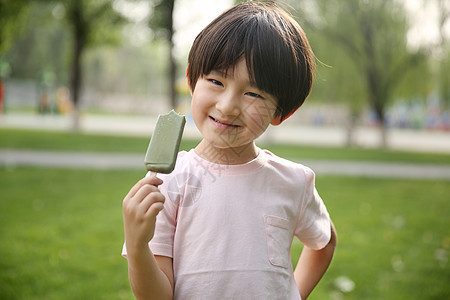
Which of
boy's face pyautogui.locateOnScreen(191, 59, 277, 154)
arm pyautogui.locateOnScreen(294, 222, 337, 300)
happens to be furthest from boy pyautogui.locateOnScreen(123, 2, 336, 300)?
arm pyautogui.locateOnScreen(294, 222, 337, 300)

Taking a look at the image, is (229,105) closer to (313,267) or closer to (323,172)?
(313,267)

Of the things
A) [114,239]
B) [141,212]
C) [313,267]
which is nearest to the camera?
[141,212]

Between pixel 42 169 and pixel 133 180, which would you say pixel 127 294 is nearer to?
pixel 133 180

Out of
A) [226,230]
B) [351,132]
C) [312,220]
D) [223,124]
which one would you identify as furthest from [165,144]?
[351,132]

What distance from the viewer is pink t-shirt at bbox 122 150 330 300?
1190 mm

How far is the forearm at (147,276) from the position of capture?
1083mm

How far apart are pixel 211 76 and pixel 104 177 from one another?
6265 millimetres

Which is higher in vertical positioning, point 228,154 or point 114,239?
point 228,154

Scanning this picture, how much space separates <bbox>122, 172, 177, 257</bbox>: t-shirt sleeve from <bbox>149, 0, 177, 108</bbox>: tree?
12.8 m

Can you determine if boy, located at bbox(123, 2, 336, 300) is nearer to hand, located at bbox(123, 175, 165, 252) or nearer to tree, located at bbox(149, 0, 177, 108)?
hand, located at bbox(123, 175, 165, 252)

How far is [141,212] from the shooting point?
105 centimetres

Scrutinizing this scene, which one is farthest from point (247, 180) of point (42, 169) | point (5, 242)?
point (42, 169)

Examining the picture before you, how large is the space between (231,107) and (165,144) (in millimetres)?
187

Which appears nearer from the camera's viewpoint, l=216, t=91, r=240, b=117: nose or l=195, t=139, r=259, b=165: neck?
l=216, t=91, r=240, b=117: nose
